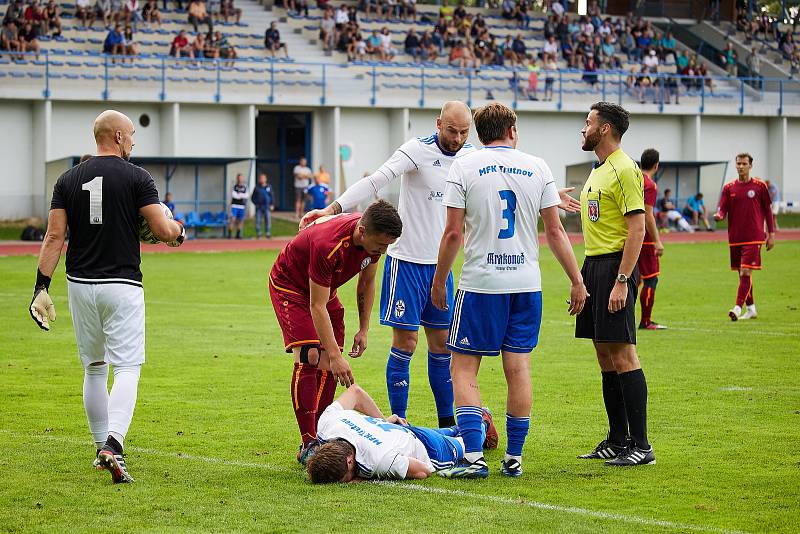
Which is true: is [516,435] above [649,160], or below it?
below

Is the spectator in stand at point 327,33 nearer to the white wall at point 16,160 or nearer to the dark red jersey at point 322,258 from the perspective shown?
the white wall at point 16,160

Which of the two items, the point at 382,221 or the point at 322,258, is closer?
the point at 382,221

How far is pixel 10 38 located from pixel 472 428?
3612 centimetres

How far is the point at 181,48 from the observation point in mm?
42031

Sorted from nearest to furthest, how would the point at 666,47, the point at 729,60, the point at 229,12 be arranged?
1. the point at 229,12
2. the point at 666,47
3. the point at 729,60

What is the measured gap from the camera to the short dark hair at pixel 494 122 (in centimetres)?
730

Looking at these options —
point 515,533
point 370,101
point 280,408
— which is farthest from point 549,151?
point 515,533

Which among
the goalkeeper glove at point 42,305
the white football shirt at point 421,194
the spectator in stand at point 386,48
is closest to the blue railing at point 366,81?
the spectator in stand at point 386,48

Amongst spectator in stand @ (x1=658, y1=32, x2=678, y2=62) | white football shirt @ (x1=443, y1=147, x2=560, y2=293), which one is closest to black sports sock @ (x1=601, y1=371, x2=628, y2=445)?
white football shirt @ (x1=443, y1=147, x2=560, y2=293)

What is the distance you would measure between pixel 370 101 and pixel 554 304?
2646cm

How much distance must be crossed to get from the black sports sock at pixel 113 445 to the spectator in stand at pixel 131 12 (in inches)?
1516

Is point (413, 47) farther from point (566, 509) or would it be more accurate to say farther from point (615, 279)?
point (566, 509)

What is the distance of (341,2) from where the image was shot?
52656mm

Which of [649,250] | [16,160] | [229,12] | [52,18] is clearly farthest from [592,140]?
[229,12]
